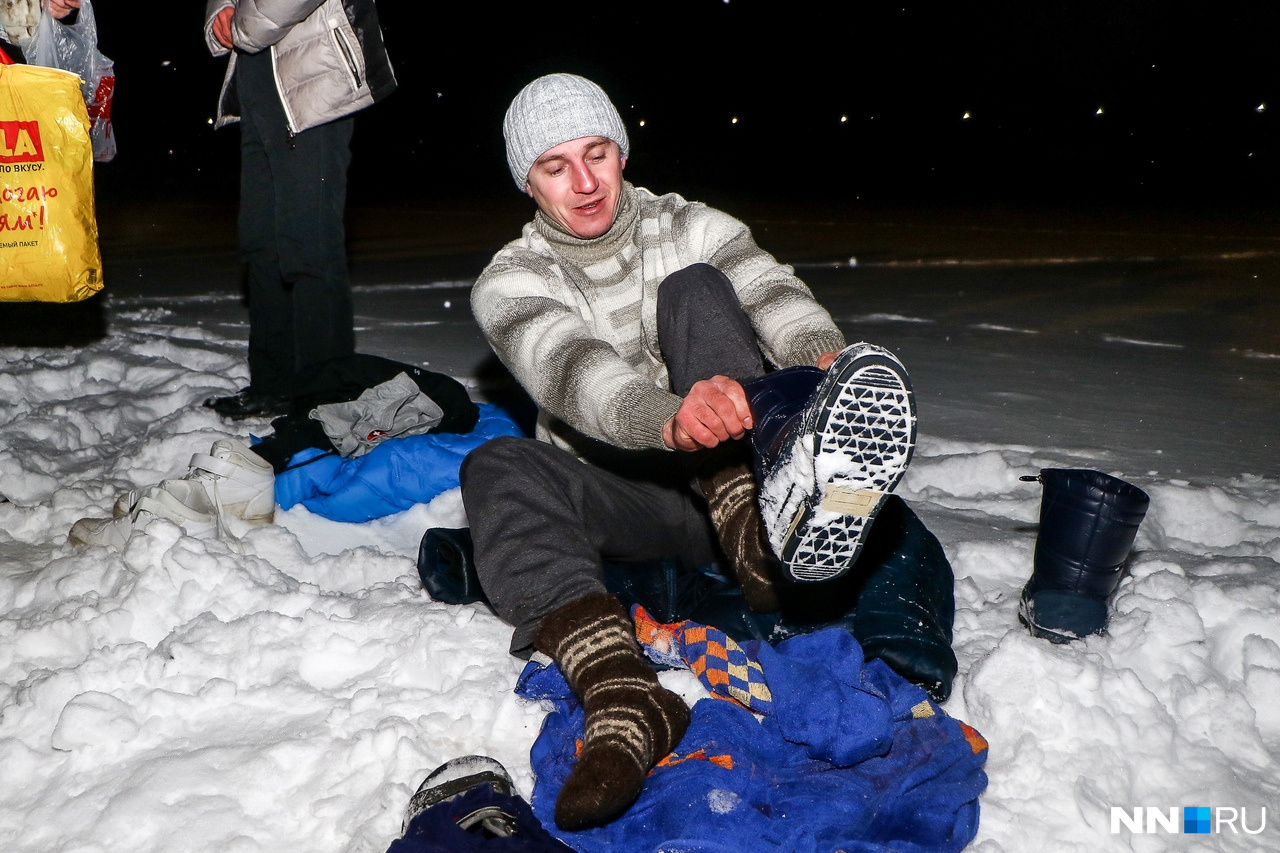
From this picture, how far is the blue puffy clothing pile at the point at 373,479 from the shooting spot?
110 inches

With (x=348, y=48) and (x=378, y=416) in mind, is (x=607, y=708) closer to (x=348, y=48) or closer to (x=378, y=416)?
(x=378, y=416)

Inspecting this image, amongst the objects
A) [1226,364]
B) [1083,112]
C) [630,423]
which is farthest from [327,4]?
[1083,112]

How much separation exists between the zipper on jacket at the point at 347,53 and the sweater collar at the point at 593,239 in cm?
132

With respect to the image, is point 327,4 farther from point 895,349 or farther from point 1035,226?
point 1035,226

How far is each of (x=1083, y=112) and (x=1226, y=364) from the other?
2254 centimetres

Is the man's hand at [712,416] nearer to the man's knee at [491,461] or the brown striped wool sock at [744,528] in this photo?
the brown striped wool sock at [744,528]

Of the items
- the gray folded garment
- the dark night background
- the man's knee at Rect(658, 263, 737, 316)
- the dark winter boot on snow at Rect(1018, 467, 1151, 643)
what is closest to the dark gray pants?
the man's knee at Rect(658, 263, 737, 316)

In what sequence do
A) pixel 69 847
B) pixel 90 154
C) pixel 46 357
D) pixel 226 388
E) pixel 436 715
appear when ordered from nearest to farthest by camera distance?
pixel 69 847, pixel 436 715, pixel 90 154, pixel 226 388, pixel 46 357

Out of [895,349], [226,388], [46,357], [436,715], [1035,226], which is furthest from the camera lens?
[1035,226]

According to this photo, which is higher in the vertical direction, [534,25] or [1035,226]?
[534,25]

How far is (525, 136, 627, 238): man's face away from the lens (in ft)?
7.09

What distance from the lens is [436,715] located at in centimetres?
181

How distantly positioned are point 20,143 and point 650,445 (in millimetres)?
2210

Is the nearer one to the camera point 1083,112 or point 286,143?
point 286,143
